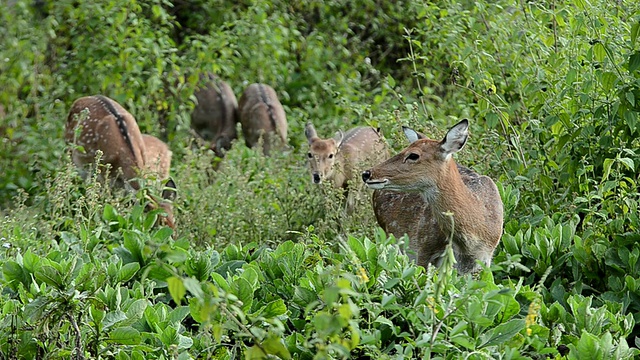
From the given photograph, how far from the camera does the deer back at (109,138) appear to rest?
361 inches

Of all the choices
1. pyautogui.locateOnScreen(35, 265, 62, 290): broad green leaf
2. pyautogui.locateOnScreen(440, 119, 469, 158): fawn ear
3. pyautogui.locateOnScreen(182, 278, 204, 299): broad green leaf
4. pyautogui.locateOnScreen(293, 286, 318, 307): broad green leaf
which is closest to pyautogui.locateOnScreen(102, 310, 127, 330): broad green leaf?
pyautogui.locateOnScreen(35, 265, 62, 290): broad green leaf

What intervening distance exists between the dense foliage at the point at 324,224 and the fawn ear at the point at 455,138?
52 centimetres

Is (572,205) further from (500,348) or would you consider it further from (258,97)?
(258,97)

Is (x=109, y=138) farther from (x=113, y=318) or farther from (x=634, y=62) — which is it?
(x=634, y=62)

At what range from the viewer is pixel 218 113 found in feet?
40.5

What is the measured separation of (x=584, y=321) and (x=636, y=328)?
0.91 m

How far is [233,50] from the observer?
37.9 ft

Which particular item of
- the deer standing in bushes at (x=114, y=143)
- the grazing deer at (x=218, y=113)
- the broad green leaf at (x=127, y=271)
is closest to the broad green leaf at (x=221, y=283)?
the broad green leaf at (x=127, y=271)

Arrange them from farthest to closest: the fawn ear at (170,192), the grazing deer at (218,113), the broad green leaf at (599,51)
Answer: the grazing deer at (218,113)
the fawn ear at (170,192)
the broad green leaf at (599,51)

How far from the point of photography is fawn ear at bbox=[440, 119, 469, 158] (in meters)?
5.70

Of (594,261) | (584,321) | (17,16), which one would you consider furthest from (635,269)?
(17,16)

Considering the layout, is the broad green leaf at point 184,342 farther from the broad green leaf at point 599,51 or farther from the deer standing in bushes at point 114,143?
the deer standing in bushes at point 114,143

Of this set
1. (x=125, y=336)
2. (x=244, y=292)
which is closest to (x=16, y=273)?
(x=125, y=336)

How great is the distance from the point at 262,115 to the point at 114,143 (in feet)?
8.52
